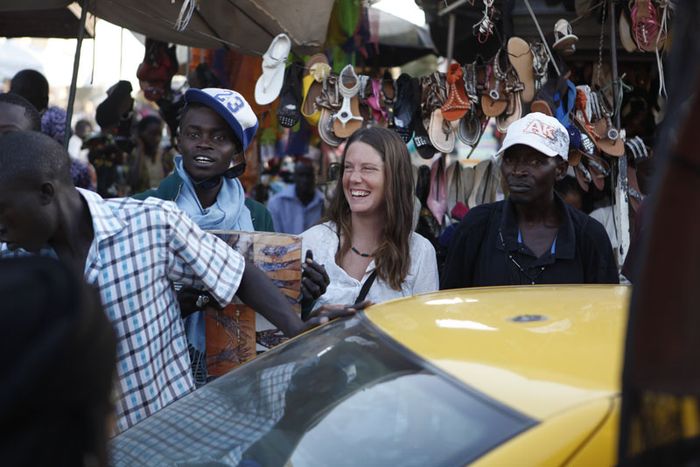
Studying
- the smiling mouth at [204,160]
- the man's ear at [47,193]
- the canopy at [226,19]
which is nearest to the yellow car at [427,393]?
the man's ear at [47,193]

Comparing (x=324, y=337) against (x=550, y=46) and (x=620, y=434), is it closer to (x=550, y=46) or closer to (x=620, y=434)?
(x=620, y=434)

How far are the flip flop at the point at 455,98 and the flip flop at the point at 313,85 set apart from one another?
0.68 metres

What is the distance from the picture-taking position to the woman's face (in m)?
3.81

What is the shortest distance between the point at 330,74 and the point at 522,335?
136 inches

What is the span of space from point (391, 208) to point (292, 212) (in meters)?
3.97

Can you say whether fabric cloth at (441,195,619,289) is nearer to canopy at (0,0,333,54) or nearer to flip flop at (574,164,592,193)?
flip flop at (574,164,592,193)

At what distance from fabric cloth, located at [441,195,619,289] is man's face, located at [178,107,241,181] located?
3.44ft

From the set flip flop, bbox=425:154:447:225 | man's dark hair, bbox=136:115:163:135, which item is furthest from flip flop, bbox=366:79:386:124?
man's dark hair, bbox=136:115:163:135

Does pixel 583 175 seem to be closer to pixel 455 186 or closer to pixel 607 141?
pixel 607 141

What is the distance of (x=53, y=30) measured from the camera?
6.23 m

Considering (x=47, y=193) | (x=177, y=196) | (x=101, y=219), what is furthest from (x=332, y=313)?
(x=177, y=196)

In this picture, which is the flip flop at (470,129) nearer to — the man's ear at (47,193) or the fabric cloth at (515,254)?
the fabric cloth at (515,254)

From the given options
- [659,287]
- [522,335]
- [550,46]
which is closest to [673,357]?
[659,287]

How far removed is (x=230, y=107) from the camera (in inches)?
143
